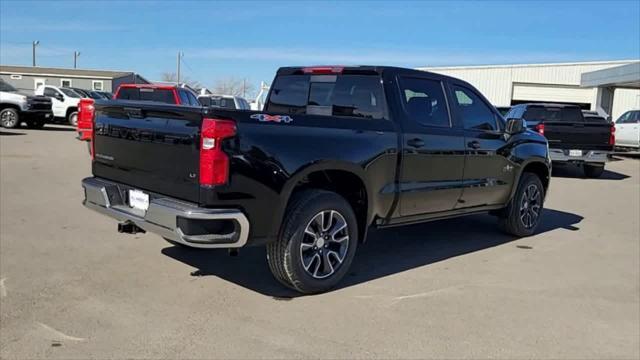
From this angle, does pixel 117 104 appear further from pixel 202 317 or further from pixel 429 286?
pixel 429 286

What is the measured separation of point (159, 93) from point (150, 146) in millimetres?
10394

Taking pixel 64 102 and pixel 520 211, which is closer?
pixel 520 211

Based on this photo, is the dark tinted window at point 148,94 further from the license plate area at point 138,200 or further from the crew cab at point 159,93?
the license plate area at point 138,200

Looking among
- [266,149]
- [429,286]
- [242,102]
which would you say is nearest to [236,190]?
[266,149]

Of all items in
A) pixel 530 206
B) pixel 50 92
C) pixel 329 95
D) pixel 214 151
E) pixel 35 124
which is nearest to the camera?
pixel 214 151

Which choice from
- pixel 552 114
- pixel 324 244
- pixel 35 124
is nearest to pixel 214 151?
pixel 324 244

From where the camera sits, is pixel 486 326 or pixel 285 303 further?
pixel 285 303

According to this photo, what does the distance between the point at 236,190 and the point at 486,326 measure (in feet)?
6.82

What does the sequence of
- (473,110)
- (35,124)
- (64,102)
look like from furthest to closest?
(64,102) < (35,124) < (473,110)

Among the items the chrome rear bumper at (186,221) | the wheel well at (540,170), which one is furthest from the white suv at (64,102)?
the chrome rear bumper at (186,221)

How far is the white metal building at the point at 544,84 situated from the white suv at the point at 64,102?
92.3 ft

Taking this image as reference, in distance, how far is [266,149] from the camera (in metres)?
4.38

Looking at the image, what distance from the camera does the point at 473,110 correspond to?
21.7 ft

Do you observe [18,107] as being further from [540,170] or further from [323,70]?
[540,170]
